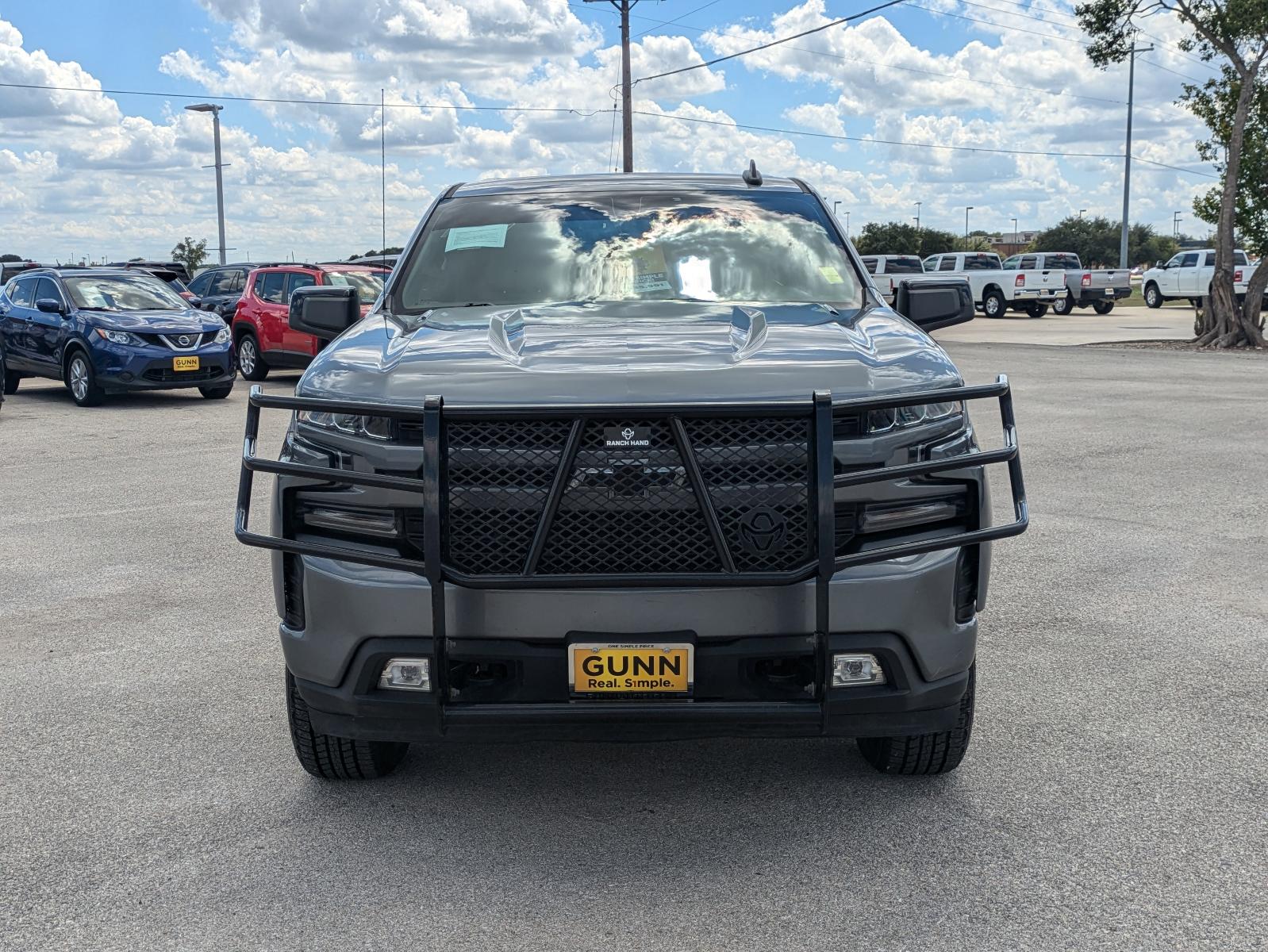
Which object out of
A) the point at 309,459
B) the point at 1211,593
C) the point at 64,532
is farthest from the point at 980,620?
the point at 64,532

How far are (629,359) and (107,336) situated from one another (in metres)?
14.4

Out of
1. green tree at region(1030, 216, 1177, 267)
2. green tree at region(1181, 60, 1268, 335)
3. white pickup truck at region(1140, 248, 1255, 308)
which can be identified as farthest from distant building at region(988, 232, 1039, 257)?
green tree at region(1181, 60, 1268, 335)

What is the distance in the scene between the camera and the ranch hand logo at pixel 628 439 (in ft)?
11.3

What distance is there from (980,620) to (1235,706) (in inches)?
55.5

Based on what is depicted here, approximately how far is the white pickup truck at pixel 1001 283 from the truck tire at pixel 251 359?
2343 centimetres

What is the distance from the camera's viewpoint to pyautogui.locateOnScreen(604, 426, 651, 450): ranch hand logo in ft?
11.3

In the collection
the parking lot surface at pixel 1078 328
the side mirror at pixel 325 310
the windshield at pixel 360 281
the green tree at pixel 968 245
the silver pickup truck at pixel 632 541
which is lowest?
the parking lot surface at pixel 1078 328

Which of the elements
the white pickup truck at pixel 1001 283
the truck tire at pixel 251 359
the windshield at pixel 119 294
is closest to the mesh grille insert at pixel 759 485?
the windshield at pixel 119 294

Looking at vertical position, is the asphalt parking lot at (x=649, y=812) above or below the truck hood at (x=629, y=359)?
below


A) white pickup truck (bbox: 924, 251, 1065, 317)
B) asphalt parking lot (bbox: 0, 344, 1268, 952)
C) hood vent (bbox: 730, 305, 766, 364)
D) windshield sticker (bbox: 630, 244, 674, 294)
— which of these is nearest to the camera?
asphalt parking lot (bbox: 0, 344, 1268, 952)

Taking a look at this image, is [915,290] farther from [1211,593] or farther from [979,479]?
[1211,593]

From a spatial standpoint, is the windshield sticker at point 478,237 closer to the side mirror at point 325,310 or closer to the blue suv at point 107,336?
the side mirror at point 325,310

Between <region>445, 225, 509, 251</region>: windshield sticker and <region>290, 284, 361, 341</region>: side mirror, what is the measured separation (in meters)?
0.44

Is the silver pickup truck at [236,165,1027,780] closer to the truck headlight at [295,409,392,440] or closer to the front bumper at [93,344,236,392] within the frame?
the truck headlight at [295,409,392,440]
